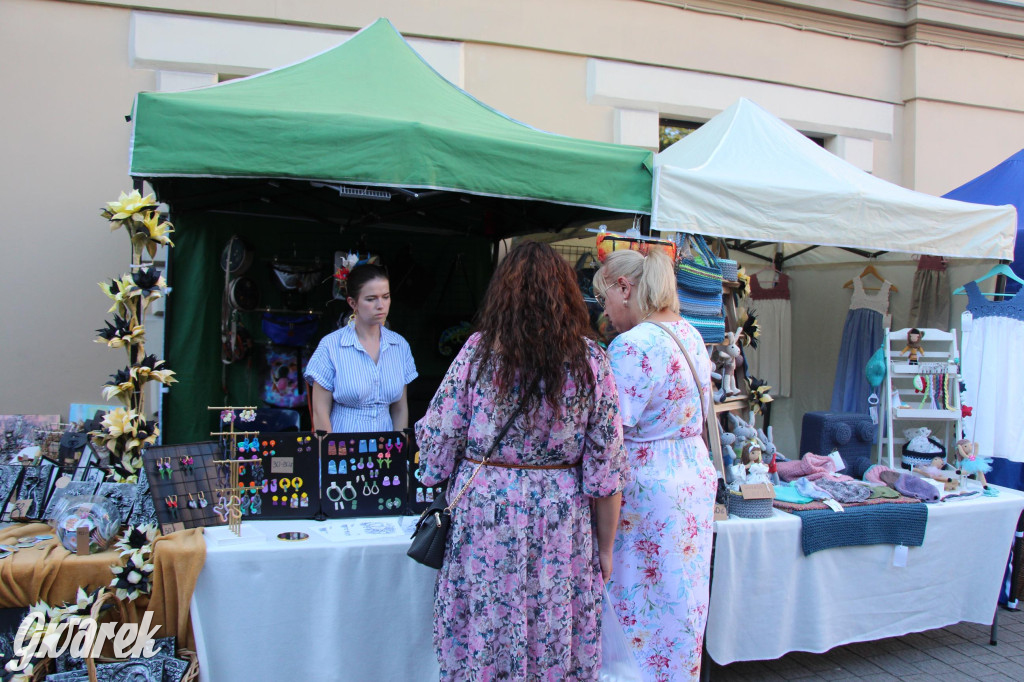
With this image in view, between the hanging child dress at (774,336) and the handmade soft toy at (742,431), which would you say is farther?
the hanging child dress at (774,336)

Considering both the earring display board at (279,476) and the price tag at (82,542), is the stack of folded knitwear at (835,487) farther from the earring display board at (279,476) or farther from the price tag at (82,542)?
the price tag at (82,542)

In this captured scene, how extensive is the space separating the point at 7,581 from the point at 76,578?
21 centimetres

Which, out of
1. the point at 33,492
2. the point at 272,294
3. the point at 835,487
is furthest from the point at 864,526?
the point at 33,492

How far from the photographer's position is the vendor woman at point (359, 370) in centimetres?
320

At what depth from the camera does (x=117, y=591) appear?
245 centimetres

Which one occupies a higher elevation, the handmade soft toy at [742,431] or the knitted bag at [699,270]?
the knitted bag at [699,270]

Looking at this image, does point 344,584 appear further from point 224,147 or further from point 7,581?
point 224,147

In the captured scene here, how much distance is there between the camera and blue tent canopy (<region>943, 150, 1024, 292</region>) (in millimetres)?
5168

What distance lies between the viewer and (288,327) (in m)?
4.43

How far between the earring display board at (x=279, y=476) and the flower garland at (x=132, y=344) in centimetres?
41

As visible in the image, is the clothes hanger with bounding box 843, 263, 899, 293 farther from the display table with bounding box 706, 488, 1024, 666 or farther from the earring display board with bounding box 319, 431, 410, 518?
the earring display board with bounding box 319, 431, 410, 518

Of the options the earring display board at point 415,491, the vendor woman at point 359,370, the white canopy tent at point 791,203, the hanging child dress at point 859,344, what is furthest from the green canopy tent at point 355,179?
the hanging child dress at point 859,344

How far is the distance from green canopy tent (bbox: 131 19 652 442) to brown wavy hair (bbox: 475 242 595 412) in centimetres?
122

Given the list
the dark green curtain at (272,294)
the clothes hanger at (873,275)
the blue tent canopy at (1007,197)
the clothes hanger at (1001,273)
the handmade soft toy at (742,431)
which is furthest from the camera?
the clothes hanger at (873,275)
